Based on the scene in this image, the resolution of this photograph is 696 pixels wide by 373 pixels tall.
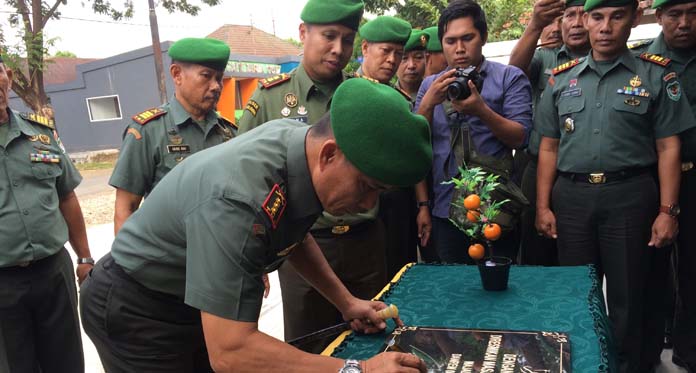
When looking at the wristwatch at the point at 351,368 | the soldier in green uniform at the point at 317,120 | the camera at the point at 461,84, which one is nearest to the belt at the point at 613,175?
the camera at the point at 461,84

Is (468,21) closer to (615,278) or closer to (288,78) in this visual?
(288,78)

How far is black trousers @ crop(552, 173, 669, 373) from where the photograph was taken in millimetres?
2443

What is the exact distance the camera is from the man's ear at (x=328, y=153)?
1.23 m

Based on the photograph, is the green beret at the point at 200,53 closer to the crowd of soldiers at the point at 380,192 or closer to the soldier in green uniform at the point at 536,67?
the crowd of soldiers at the point at 380,192

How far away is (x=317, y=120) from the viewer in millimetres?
2445

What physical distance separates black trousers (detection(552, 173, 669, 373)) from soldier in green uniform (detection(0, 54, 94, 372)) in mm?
2451

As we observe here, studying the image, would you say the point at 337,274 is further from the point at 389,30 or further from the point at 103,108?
the point at 103,108

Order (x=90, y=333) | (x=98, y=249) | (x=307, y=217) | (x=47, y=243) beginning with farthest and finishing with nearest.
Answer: (x=98, y=249) → (x=47, y=243) → (x=90, y=333) → (x=307, y=217)

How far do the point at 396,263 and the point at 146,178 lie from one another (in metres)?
1.62

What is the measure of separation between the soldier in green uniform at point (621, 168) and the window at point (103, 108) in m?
19.9

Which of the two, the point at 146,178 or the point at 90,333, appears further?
the point at 146,178

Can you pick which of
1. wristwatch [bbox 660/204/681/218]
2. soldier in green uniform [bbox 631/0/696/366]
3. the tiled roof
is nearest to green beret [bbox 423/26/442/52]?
soldier in green uniform [bbox 631/0/696/366]

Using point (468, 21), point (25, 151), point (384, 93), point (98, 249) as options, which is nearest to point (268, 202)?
point (384, 93)

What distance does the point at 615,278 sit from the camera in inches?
97.7
